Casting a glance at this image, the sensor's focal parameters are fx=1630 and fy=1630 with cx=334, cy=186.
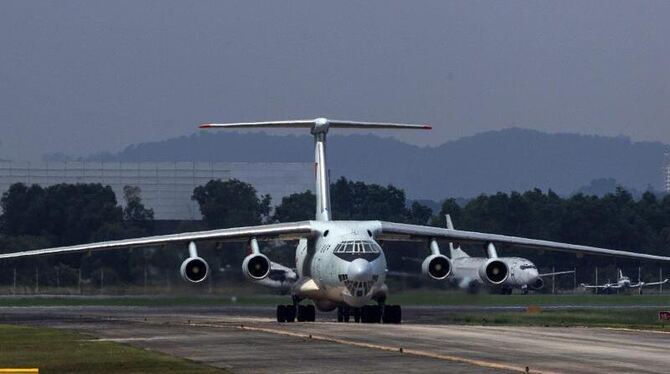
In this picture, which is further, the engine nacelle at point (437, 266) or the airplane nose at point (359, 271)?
the engine nacelle at point (437, 266)

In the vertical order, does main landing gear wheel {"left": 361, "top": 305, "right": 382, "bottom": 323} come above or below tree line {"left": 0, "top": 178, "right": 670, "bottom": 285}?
below

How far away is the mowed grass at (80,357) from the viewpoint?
2331 cm

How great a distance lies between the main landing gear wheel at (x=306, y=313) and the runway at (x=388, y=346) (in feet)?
5.88

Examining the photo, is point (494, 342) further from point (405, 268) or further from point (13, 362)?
point (405, 268)

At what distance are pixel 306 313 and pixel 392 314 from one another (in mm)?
2612

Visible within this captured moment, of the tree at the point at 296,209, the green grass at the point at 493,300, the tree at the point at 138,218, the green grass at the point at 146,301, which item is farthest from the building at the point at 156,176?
the green grass at the point at 146,301

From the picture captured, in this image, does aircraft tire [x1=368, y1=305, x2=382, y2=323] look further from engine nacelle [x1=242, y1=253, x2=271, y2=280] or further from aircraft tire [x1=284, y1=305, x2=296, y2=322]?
engine nacelle [x1=242, y1=253, x2=271, y2=280]

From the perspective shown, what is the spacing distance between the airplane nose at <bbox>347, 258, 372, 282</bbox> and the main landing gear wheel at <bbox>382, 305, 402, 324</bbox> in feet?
5.04

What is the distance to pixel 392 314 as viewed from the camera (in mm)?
40000

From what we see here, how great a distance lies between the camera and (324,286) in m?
40.3

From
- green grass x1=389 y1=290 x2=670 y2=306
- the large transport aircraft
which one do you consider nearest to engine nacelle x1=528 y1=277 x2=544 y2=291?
green grass x1=389 y1=290 x2=670 y2=306

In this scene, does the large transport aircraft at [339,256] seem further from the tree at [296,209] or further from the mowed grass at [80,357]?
the tree at [296,209]

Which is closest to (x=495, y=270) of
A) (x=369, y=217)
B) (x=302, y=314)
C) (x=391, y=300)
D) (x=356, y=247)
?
(x=356, y=247)

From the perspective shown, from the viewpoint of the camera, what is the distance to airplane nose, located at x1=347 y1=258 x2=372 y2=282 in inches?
1518
